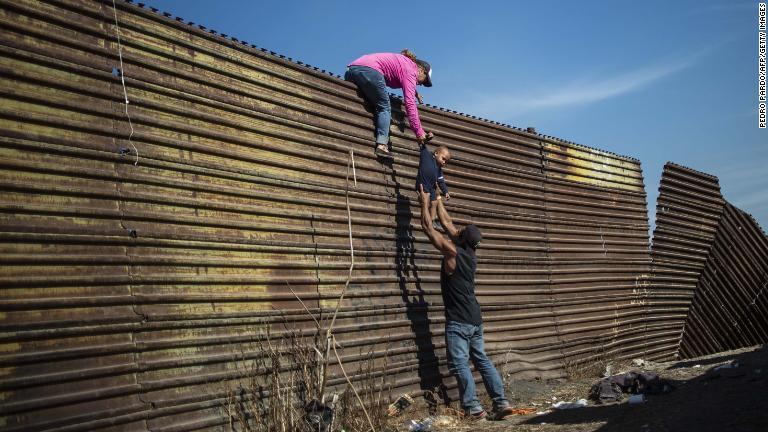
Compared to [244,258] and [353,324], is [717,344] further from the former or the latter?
[244,258]

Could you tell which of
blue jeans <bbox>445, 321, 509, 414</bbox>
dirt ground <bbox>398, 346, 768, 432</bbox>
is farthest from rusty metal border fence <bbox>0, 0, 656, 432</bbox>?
dirt ground <bbox>398, 346, 768, 432</bbox>

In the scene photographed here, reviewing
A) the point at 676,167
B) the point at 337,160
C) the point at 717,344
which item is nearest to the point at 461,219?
the point at 337,160

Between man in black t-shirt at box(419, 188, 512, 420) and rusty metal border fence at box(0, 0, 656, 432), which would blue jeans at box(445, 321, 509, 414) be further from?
rusty metal border fence at box(0, 0, 656, 432)

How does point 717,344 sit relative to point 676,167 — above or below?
below

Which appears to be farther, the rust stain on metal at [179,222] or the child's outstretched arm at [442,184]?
the child's outstretched arm at [442,184]

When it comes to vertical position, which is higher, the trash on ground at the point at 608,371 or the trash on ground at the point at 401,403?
the trash on ground at the point at 401,403

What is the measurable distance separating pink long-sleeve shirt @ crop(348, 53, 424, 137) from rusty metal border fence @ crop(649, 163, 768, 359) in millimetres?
→ 6139

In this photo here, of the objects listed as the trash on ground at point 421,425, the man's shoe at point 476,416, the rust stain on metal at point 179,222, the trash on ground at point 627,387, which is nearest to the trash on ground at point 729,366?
the trash on ground at point 627,387

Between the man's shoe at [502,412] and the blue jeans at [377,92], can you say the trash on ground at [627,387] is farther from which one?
the blue jeans at [377,92]

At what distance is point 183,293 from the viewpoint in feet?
15.7

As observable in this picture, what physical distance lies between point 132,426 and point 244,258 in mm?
1454

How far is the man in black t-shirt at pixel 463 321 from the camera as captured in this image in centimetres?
647

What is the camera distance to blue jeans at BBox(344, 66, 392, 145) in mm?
6758

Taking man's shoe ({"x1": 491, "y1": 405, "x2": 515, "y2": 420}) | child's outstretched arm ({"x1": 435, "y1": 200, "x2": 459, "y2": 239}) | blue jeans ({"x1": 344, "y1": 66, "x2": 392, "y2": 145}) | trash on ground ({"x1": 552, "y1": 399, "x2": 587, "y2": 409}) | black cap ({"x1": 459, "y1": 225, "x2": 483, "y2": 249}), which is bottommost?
trash on ground ({"x1": 552, "y1": 399, "x2": 587, "y2": 409})
